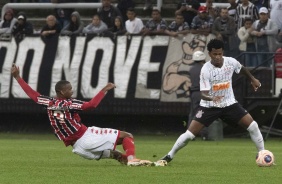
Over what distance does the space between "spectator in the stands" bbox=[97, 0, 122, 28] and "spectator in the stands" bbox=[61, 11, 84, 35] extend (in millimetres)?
680

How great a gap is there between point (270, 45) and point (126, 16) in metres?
5.43

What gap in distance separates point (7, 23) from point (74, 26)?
7.01 feet

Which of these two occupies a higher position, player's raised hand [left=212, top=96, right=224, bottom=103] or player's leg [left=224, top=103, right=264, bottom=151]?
player's raised hand [left=212, top=96, right=224, bottom=103]

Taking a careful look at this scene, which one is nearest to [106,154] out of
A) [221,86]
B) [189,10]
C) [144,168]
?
[144,168]

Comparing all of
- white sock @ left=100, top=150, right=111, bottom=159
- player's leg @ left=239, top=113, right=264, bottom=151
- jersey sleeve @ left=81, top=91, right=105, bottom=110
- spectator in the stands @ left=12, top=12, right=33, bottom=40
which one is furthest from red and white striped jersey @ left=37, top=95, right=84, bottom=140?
spectator in the stands @ left=12, top=12, right=33, bottom=40

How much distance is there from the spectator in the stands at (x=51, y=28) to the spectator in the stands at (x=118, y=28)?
173 centimetres

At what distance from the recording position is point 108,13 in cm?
3073

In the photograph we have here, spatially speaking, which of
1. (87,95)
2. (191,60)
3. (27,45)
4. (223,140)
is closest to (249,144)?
(223,140)

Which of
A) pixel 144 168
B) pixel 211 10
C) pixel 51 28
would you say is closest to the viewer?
pixel 144 168

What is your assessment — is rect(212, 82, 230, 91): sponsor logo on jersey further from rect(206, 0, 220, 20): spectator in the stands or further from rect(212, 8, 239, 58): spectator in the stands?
rect(206, 0, 220, 20): spectator in the stands

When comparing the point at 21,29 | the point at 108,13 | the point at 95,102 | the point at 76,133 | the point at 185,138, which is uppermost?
the point at 108,13

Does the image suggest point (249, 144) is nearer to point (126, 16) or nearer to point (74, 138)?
point (126, 16)

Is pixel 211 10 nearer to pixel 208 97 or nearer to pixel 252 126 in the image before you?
pixel 252 126

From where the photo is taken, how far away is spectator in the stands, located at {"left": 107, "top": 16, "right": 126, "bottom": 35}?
30.1 meters
